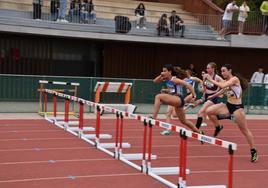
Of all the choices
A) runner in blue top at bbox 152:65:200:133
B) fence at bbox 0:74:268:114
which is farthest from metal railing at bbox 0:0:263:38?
runner in blue top at bbox 152:65:200:133

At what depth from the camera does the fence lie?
18.9 meters

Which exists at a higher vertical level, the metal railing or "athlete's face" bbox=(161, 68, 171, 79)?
the metal railing

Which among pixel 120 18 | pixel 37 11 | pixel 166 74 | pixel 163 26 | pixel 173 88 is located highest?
pixel 37 11

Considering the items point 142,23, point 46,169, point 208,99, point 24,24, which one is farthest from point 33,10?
point 46,169

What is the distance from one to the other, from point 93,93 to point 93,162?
407 inches

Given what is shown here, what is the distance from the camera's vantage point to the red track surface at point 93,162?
327 inches

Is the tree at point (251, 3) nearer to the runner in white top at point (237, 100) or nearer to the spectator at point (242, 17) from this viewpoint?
the spectator at point (242, 17)

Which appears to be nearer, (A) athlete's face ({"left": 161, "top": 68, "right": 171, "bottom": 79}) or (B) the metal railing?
(A) athlete's face ({"left": 161, "top": 68, "right": 171, "bottom": 79})

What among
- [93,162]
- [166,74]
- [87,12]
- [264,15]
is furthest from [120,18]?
[93,162]

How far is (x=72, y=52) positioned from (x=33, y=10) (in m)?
3.48

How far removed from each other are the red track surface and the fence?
4.58 metres

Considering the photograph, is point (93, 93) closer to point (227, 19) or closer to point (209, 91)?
point (209, 91)

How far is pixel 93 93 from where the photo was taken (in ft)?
65.5

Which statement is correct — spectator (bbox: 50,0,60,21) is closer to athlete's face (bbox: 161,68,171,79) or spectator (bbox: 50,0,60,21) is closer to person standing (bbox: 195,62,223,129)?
person standing (bbox: 195,62,223,129)
